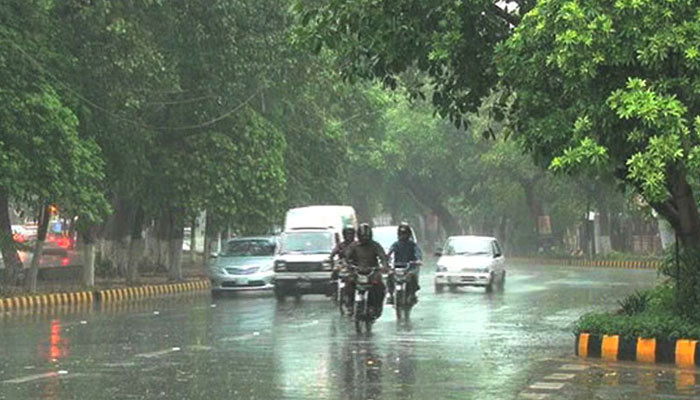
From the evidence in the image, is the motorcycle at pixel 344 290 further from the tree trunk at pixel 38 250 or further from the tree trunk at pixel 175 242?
the tree trunk at pixel 175 242

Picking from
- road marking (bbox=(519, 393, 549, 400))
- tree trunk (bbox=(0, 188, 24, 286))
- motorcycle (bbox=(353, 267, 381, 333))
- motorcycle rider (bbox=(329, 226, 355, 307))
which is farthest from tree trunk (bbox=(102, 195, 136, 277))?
road marking (bbox=(519, 393, 549, 400))

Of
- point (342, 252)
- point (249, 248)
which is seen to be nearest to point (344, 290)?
point (342, 252)

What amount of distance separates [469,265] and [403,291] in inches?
378

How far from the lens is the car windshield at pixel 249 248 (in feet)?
93.4

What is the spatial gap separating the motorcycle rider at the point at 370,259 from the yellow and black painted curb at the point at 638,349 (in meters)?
3.76

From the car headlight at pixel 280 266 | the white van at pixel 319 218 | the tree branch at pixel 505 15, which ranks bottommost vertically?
the car headlight at pixel 280 266

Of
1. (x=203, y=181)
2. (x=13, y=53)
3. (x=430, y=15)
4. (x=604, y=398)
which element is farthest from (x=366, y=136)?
(x=604, y=398)

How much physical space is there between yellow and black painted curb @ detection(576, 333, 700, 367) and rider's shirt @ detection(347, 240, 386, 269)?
396 centimetres

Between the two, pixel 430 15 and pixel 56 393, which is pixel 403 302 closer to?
pixel 430 15

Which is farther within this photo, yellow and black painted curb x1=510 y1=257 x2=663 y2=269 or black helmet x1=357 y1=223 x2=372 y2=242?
yellow and black painted curb x1=510 y1=257 x2=663 y2=269

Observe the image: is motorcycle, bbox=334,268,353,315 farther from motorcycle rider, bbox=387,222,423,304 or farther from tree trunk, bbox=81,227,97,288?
tree trunk, bbox=81,227,97,288

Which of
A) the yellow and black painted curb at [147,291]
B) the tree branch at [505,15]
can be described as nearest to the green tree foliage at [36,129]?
the yellow and black painted curb at [147,291]

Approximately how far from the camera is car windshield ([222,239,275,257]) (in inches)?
1121

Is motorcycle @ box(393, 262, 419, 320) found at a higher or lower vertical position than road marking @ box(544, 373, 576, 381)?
higher
